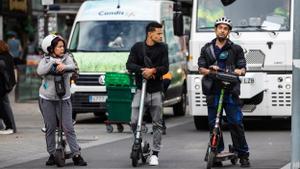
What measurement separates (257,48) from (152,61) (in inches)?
191

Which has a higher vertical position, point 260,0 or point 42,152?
point 260,0

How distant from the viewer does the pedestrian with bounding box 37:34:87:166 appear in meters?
11.9

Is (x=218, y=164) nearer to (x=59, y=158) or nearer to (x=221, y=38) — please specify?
(x=221, y=38)

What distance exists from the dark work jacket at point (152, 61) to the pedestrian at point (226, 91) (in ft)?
2.38

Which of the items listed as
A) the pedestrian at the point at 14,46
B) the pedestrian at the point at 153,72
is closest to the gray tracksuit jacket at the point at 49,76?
the pedestrian at the point at 153,72

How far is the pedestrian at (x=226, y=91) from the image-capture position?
11.6 meters

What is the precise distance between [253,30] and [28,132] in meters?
4.90

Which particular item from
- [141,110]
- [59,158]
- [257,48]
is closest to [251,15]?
[257,48]

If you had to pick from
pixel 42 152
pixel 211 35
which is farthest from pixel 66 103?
pixel 211 35

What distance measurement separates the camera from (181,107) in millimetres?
21859

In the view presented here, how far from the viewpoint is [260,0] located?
17.1 metres

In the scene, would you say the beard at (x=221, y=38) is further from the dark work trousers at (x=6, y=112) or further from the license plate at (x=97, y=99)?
the license plate at (x=97, y=99)

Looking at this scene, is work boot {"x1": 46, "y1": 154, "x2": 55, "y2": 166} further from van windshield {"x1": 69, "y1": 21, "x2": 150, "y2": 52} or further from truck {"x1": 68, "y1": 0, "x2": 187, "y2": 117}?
van windshield {"x1": 69, "y1": 21, "x2": 150, "y2": 52}

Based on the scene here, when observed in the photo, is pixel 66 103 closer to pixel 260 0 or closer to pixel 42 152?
pixel 42 152
